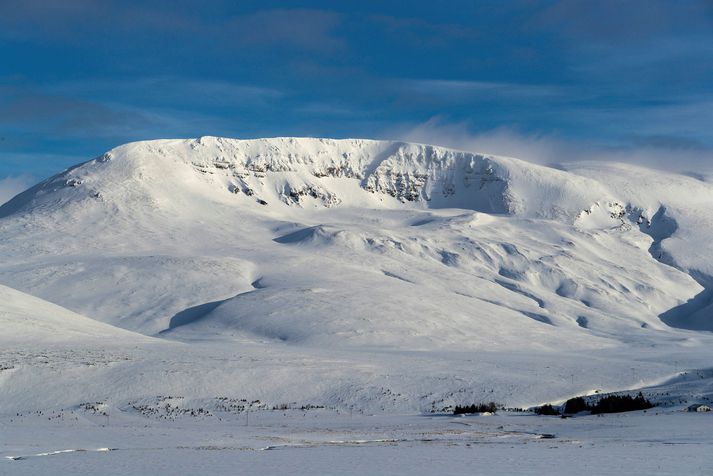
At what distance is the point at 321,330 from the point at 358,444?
66.7m

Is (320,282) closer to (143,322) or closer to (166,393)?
(143,322)

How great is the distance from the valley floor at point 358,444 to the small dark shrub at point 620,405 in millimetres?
2341

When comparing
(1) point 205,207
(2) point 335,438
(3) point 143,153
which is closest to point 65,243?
(1) point 205,207

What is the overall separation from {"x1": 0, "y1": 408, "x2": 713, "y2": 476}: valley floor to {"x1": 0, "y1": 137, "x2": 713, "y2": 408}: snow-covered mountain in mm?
9560

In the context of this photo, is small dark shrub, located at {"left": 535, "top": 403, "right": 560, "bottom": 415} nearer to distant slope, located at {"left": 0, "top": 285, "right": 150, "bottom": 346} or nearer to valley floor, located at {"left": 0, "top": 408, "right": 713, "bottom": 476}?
valley floor, located at {"left": 0, "top": 408, "right": 713, "bottom": 476}

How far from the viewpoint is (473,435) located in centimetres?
3441

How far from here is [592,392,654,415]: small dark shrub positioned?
4434cm

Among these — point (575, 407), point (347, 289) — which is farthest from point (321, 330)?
point (575, 407)

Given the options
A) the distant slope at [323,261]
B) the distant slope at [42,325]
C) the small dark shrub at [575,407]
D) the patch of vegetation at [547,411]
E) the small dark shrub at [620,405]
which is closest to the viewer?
the small dark shrub at [620,405]

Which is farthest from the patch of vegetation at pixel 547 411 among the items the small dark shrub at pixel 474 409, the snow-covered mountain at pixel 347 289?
the snow-covered mountain at pixel 347 289

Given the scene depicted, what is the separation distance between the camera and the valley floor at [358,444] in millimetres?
23875

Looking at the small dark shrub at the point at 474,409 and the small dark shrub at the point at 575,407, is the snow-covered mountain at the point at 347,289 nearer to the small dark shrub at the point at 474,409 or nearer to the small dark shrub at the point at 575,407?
the small dark shrub at the point at 474,409

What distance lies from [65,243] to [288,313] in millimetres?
63275

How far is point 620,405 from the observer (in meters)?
45.0
